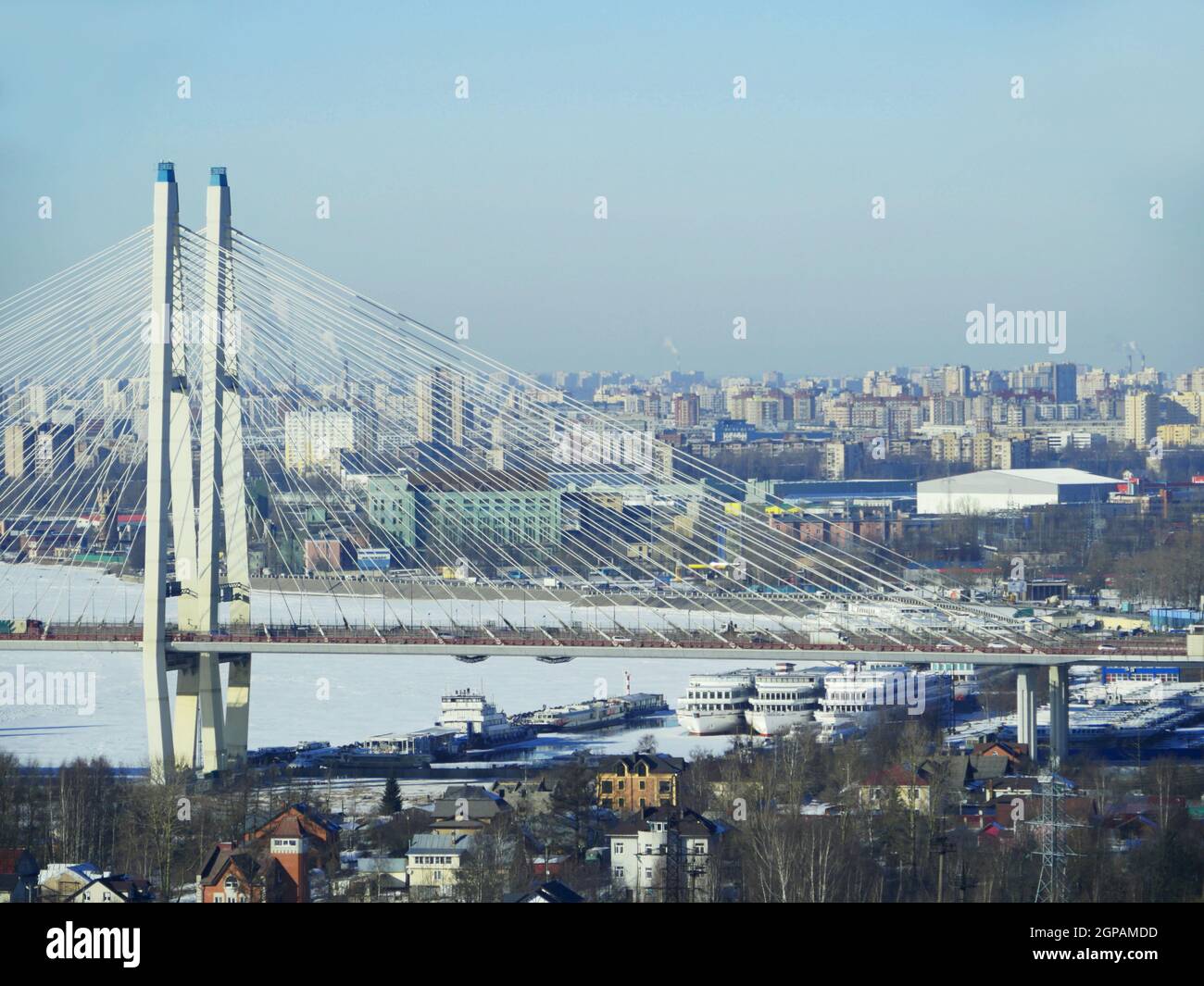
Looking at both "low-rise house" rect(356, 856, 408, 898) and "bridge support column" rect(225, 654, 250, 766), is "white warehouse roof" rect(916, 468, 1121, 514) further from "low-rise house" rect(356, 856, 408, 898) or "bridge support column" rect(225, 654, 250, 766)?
"low-rise house" rect(356, 856, 408, 898)

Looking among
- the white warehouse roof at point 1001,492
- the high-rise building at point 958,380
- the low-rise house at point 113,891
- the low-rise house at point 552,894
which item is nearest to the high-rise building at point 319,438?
the low-rise house at point 113,891

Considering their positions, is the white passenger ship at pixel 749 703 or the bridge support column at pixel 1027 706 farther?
the white passenger ship at pixel 749 703

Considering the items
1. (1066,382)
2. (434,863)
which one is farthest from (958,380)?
(434,863)

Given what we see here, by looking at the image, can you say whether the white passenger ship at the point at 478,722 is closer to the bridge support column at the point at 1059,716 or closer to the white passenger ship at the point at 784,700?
the white passenger ship at the point at 784,700

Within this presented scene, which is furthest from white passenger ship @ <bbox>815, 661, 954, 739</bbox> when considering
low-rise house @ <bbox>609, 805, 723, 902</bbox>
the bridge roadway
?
low-rise house @ <bbox>609, 805, 723, 902</bbox>

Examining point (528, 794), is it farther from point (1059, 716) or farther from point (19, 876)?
point (1059, 716)
